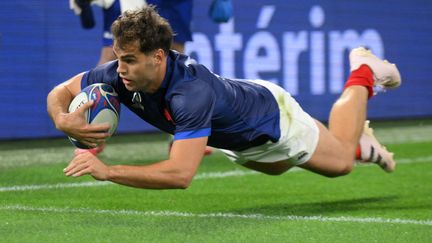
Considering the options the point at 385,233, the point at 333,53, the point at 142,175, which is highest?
the point at 142,175

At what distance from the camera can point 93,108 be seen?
250 inches

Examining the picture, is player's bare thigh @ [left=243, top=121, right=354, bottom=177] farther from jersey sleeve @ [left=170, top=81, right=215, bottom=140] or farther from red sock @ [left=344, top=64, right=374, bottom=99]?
jersey sleeve @ [left=170, top=81, right=215, bottom=140]

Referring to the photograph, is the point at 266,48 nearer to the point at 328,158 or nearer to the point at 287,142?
the point at 328,158

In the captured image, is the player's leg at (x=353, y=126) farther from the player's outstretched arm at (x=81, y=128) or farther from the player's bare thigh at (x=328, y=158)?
the player's outstretched arm at (x=81, y=128)

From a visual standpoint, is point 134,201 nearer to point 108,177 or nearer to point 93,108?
point 93,108

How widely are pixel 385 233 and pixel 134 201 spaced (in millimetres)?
1976

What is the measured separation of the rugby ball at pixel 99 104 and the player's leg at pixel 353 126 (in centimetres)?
137

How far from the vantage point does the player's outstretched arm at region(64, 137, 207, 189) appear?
5691mm

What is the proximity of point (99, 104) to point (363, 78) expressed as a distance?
2.23 m

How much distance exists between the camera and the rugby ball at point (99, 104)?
20.9 ft

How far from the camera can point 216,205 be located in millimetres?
7609

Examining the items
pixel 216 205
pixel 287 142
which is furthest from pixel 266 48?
pixel 287 142

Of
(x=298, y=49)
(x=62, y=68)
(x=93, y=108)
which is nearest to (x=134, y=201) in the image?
(x=93, y=108)

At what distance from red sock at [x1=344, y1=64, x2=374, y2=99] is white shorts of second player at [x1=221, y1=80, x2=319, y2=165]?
84cm
